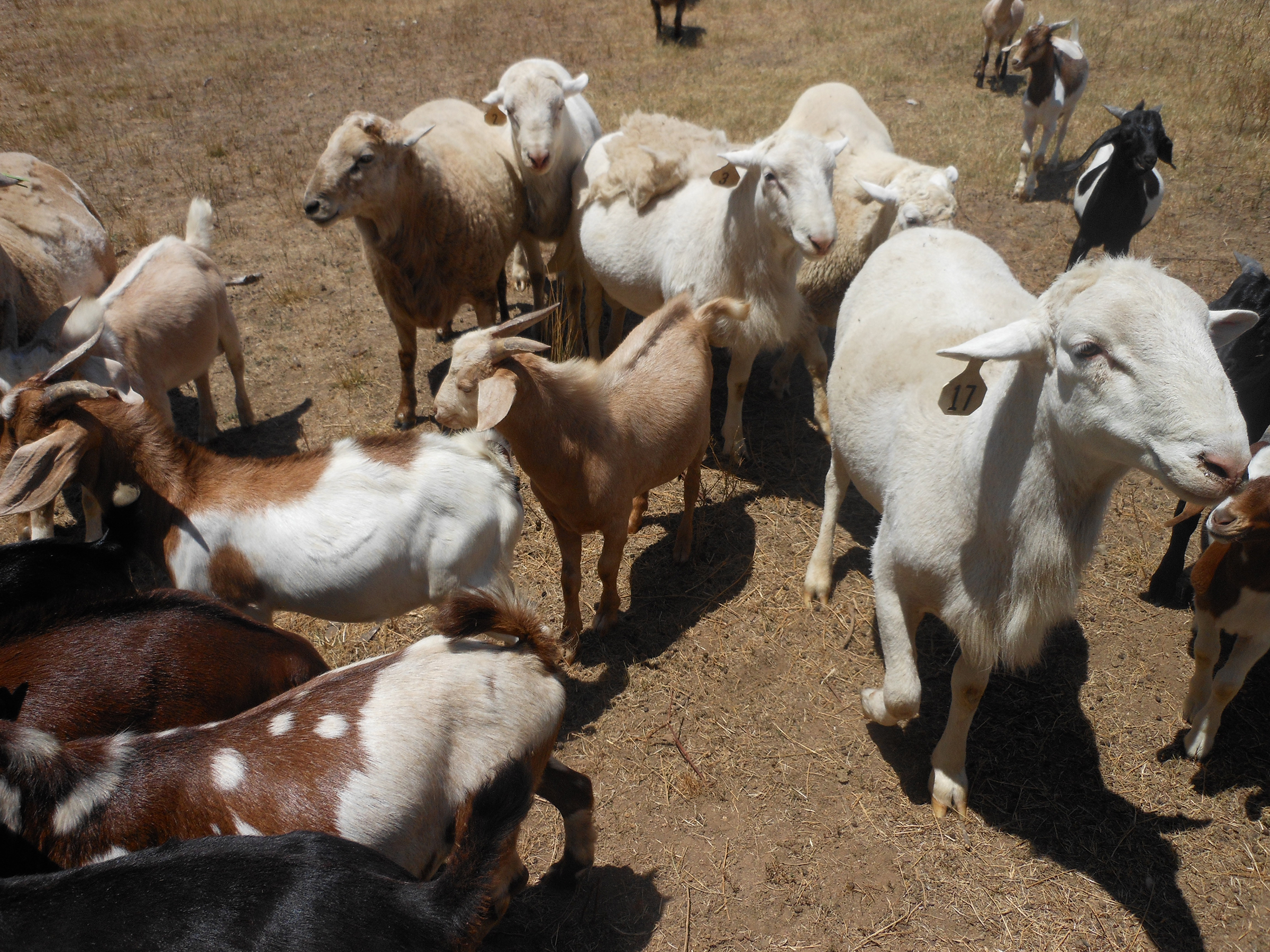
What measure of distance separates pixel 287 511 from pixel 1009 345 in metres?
2.78

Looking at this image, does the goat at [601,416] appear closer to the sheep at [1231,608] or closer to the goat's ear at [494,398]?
the goat's ear at [494,398]

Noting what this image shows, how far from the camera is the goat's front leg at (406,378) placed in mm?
5672

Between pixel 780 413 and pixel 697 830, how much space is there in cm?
352

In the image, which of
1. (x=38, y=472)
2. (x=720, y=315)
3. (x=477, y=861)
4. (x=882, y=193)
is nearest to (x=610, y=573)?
→ (x=720, y=315)

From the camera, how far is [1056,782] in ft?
11.3

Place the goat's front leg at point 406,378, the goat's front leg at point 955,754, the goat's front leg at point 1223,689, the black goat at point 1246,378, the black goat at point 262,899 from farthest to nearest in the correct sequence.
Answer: the goat's front leg at point 406,378 < the black goat at point 1246,378 < the goat's front leg at point 1223,689 < the goat's front leg at point 955,754 < the black goat at point 262,899

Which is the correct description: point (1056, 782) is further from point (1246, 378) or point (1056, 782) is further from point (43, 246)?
point (43, 246)

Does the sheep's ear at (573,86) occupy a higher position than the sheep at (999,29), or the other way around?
the sheep at (999,29)

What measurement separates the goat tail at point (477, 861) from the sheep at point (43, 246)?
4.14 meters

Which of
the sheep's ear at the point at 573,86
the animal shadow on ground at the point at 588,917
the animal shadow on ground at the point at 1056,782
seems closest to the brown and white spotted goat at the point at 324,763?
the animal shadow on ground at the point at 588,917

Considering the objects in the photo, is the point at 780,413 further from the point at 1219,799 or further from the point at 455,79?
the point at 455,79

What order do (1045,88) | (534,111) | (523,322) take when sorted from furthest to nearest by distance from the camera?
(1045,88) < (534,111) < (523,322)

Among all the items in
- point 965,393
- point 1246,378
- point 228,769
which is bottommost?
point 228,769

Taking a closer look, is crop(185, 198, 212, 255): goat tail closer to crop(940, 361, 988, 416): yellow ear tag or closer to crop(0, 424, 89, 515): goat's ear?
crop(0, 424, 89, 515): goat's ear
